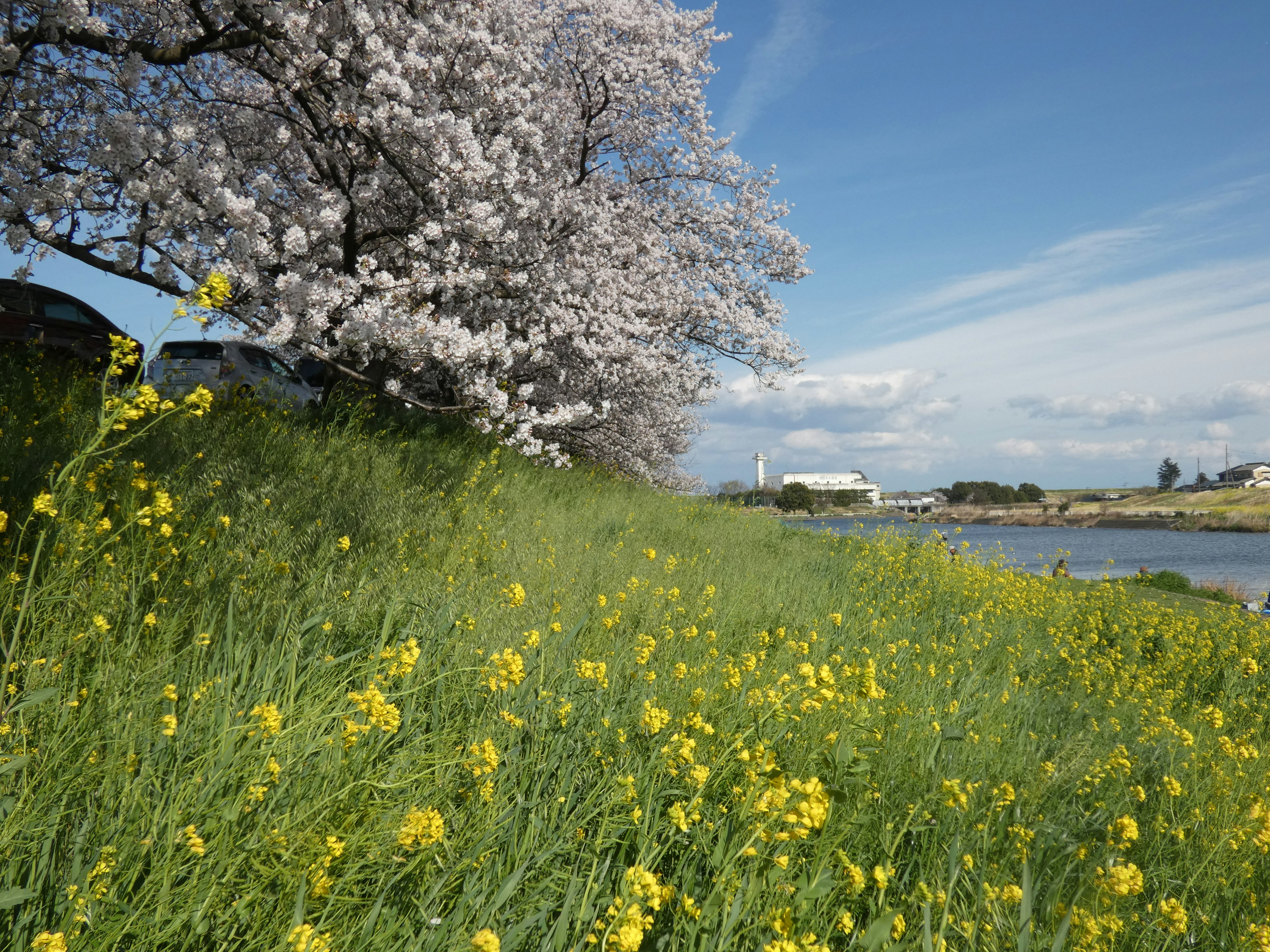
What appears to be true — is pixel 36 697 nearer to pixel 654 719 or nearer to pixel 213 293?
pixel 213 293

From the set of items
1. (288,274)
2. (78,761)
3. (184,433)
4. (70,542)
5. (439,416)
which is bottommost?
(78,761)

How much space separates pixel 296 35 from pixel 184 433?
3.80 metres

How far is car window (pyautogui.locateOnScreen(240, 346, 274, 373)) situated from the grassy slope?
33.0ft

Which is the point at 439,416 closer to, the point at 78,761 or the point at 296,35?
the point at 296,35

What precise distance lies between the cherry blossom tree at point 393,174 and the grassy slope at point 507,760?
7.44 feet

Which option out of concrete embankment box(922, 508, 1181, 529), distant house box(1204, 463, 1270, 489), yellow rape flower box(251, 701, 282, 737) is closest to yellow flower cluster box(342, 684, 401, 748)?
yellow rape flower box(251, 701, 282, 737)

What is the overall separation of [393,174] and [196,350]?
337 inches

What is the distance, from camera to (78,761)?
6.50 ft

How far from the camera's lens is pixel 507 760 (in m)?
2.56

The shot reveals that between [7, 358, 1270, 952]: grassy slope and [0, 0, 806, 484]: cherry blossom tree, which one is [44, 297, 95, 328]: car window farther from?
[7, 358, 1270, 952]: grassy slope

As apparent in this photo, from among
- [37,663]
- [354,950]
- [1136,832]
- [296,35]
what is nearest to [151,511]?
[37,663]

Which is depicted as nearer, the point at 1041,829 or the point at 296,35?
the point at 1041,829

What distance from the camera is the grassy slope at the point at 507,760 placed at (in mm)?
1816

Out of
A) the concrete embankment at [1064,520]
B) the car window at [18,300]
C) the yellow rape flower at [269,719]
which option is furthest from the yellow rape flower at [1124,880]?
the concrete embankment at [1064,520]
